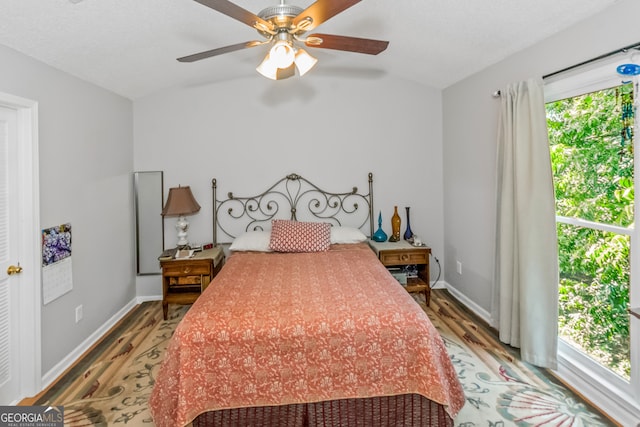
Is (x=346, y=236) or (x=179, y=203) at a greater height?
(x=179, y=203)

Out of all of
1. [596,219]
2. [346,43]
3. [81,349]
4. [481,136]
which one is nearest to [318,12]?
[346,43]

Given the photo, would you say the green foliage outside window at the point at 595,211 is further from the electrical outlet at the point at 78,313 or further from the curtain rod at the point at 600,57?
the electrical outlet at the point at 78,313

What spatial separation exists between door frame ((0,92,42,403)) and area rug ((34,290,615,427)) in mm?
202

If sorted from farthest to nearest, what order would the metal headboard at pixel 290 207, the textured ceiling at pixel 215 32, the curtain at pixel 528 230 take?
the metal headboard at pixel 290 207 < the curtain at pixel 528 230 < the textured ceiling at pixel 215 32

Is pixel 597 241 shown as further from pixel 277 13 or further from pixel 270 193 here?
pixel 270 193

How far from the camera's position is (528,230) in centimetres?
250

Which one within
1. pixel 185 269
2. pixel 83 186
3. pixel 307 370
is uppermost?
pixel 83 186

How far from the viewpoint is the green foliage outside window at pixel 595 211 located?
2064 mm

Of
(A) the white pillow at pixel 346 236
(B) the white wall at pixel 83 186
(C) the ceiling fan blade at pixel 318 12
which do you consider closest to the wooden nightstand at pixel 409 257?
(A) the white pillow at pixel 346 236

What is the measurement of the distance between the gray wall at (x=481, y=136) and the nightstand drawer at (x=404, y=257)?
0.49 metres

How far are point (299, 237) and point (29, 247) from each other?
210cm

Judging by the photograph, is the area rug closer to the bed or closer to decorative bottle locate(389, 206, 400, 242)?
the bed

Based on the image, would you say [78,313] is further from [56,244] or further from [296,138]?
[296,138]

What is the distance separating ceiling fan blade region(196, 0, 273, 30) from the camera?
1556 mm
